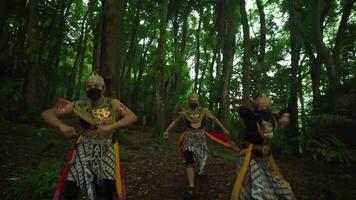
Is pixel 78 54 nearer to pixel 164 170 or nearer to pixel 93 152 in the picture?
pixel 164 170

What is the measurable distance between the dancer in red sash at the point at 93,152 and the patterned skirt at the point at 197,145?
3599mm

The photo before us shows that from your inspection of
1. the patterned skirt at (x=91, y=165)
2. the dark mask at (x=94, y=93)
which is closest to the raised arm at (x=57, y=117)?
the dark mask at (x=94, y=93)

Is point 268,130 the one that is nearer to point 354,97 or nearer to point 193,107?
point 193,107

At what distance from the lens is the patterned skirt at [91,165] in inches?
192

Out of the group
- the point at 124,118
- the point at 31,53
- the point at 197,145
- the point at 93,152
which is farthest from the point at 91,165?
the point at 31,53

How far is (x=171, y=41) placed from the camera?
29859 mm

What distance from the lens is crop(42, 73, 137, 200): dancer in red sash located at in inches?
191

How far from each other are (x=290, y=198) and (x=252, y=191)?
Answer: 2.30 ft

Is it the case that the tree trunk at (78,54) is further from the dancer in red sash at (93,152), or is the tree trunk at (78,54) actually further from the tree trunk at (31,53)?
the dancer in red sash at (93,152)

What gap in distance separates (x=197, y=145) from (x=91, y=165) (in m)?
4.04

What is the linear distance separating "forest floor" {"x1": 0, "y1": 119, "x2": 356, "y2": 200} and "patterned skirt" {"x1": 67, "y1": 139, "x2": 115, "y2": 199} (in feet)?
8.01

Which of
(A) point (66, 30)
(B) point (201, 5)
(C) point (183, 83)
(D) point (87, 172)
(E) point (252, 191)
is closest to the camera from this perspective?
(D) point (87, 172)

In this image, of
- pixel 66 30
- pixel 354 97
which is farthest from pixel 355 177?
pixel 66 30

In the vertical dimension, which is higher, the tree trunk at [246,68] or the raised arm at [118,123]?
the tree trunk at [246,68]
